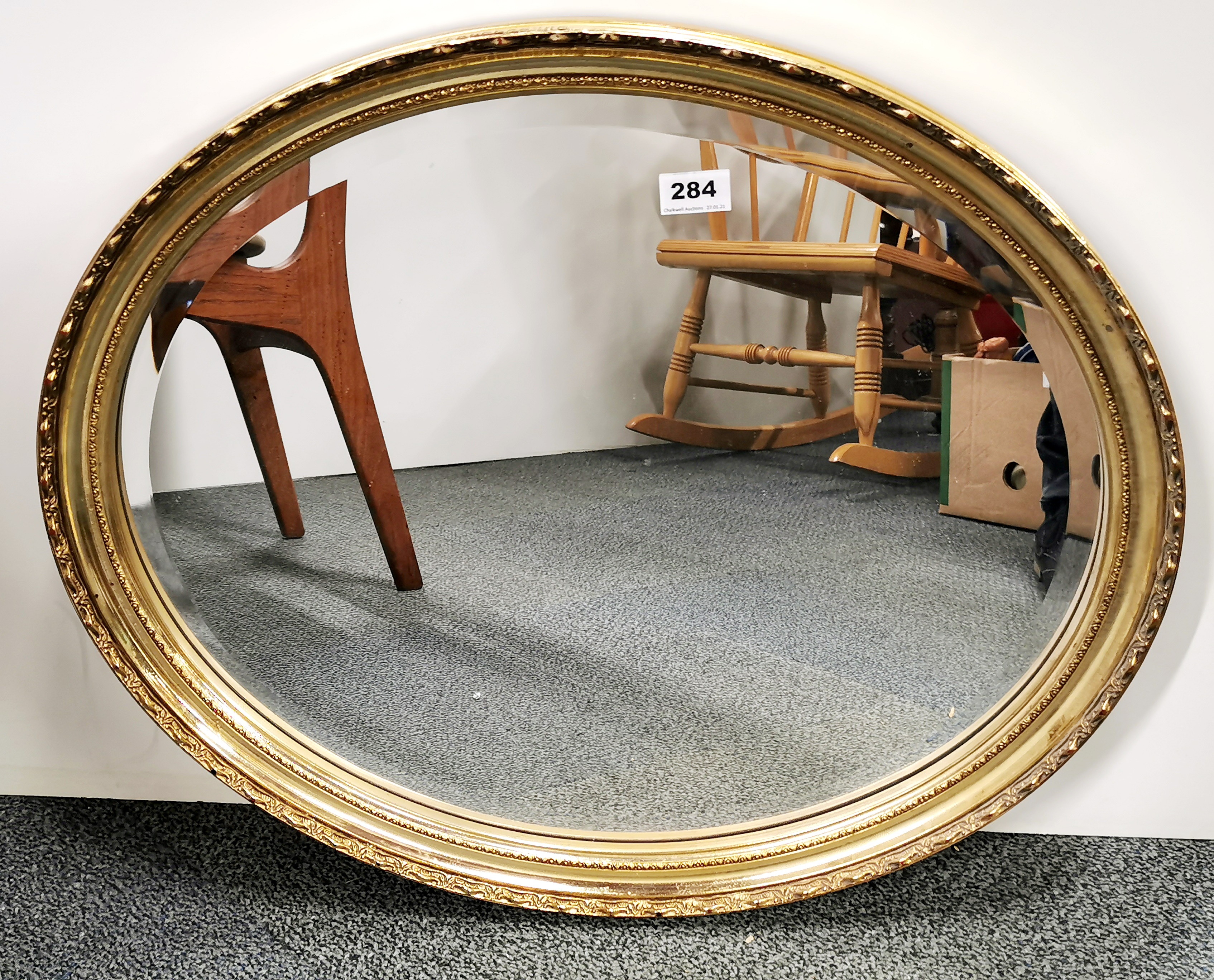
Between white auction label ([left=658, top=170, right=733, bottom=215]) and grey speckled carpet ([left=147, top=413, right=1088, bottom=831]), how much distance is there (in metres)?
0.18

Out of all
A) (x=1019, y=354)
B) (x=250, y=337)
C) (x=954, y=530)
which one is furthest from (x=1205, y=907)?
(x=250, y=337)

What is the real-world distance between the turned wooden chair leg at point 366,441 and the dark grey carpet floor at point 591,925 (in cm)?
32

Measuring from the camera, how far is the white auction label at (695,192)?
651 mm

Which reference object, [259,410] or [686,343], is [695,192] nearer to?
[686,343]

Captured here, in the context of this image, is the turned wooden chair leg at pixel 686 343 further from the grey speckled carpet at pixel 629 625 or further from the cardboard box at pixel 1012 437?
the cardboard box at pixel 1012 437

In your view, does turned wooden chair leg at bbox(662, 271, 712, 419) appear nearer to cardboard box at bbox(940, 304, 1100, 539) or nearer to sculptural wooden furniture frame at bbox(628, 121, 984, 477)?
sculptural wooden furniture frame at bbox(628, 121, 984, 477)

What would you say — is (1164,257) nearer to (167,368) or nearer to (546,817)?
(546,817)

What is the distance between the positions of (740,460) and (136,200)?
51 centimetres

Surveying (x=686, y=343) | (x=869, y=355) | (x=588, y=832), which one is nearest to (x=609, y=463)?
(x=686, y=343)

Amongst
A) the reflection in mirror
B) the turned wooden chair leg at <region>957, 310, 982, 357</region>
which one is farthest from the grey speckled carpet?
the turned wooden chair leg at <region>957, 310, 982, 357</region>

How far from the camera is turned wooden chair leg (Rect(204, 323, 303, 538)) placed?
0.73 meters

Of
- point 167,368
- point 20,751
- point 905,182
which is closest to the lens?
point 905,182

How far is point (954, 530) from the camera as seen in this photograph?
696 mm

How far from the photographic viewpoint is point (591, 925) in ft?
2.49
